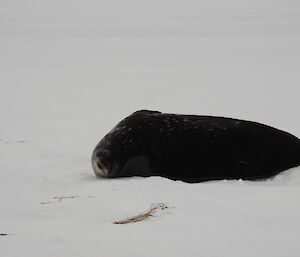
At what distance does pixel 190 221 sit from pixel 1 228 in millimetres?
880

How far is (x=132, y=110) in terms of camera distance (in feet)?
23.2

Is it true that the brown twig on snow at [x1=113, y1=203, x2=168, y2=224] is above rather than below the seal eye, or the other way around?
above

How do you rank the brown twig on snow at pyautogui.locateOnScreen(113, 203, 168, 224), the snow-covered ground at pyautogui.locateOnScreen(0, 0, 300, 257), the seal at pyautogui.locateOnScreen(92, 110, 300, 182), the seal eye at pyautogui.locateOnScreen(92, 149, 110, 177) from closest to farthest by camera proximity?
1. the snow-covered ground at pyautogui.locateOnScreen(0, 0, 300, 257)
2. the brown twig on snow at pyautogui.locateOnScreen(113, 203, 168, 224)
3. the seal at pyautogui.locateOnScreen(92, 110, 300, 182)
4. the seal eye at pyautogui.locateOnScreen(92, 149, 110, 177)

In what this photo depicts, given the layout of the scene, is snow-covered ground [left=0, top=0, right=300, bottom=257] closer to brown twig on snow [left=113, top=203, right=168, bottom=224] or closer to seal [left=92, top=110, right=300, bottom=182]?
brown twig on snow [left=113, top=203, right=168, bottom=224]

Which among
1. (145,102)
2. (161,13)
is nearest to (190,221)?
(145,102)

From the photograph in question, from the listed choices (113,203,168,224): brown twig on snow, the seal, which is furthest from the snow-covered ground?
the seal

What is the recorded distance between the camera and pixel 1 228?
2646mm

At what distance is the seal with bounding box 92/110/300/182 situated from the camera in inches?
151

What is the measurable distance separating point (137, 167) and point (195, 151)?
0.41 meters

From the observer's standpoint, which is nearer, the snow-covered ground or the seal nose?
the snow-covered ground

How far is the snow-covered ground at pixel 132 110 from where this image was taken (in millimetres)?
2443

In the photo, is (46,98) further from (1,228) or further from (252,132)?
(1,228)

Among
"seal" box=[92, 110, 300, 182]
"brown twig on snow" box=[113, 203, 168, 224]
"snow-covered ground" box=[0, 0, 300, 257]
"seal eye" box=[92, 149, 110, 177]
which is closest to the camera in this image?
"snow-covered ground" box=[0, 0, 300, 257]

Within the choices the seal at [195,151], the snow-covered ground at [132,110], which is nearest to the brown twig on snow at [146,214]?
the snow-covered ground at [132,110]
